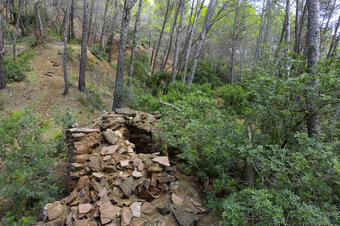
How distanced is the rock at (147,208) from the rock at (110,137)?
1608mm

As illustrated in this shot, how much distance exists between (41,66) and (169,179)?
36.7ft

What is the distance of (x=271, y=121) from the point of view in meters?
3.44

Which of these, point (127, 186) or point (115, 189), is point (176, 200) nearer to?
point (127, 186)

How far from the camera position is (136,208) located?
2.97m

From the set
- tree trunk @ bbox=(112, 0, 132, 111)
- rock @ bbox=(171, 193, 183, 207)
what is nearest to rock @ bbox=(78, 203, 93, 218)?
rock @ bbox=(171, 193, 183, 207)

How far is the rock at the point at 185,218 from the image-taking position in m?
2.77

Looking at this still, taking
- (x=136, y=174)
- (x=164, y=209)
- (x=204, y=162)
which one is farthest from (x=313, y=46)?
(x=136, y=174)

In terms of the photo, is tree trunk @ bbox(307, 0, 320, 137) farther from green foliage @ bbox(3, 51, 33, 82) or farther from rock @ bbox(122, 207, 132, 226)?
green foliage @ bbox(3, 51, 33, 82)

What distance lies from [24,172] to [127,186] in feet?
6.01

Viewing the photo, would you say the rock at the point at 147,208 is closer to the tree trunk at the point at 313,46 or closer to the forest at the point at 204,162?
the forest at the point at 204,162

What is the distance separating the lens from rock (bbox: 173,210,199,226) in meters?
2.77

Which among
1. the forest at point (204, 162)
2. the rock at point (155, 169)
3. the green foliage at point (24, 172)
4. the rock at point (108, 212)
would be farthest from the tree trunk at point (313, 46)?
the green foliage at point (24, 172)

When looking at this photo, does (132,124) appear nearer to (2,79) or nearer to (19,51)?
(2,79)

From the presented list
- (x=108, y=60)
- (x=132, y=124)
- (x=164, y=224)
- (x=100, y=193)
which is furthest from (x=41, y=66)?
(x=164, y=224)
